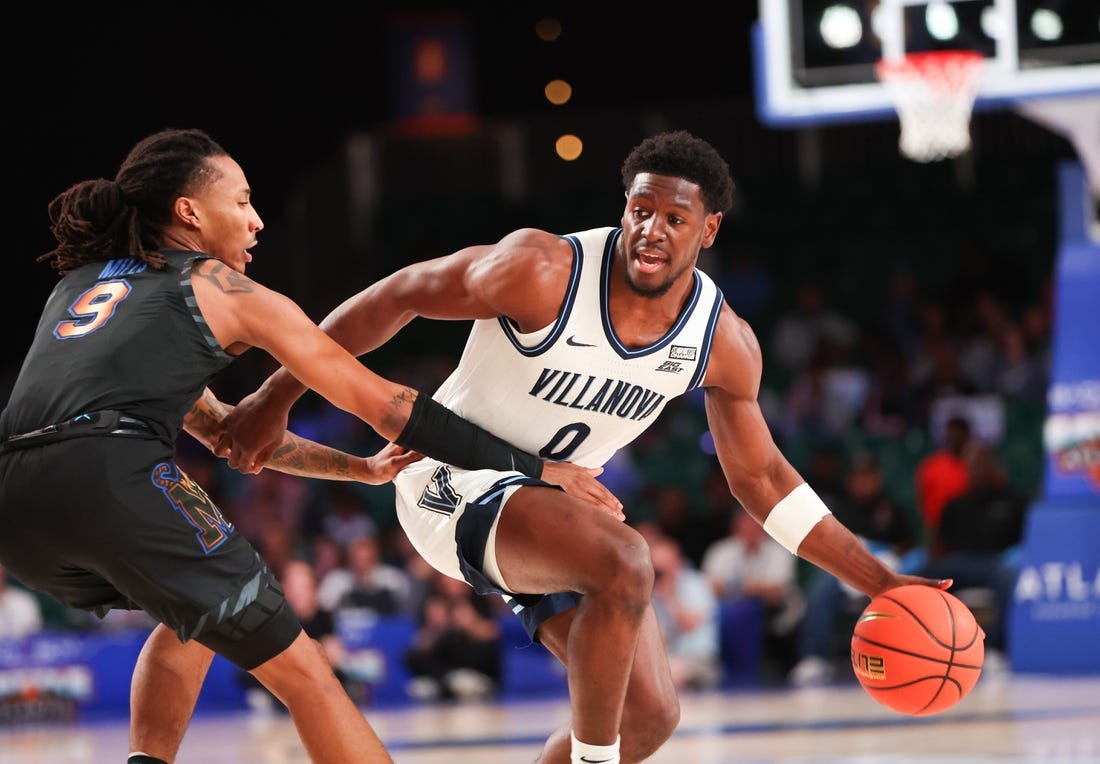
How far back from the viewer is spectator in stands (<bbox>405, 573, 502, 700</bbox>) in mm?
11703

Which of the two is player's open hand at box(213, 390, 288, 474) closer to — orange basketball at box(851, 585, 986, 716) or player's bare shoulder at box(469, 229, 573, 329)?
player's bare shoulder at box(469, 229, 573, 329)

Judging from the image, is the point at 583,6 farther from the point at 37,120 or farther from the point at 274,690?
the point at 274,690

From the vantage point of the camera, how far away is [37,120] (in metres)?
16.8

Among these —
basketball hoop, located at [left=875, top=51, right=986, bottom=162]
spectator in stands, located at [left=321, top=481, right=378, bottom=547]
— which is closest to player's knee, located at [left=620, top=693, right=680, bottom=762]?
basketball hoop, located at [left=875, top=51, right=986, bottom=162]

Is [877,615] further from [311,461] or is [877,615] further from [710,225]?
[311,461]

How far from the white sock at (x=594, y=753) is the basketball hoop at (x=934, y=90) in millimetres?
7152

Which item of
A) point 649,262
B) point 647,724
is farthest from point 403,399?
point 647,724

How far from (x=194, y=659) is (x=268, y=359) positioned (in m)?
14.4

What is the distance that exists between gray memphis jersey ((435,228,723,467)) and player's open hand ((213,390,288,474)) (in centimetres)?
64

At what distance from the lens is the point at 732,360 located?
16.9ft

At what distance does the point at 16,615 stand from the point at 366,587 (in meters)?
2.78

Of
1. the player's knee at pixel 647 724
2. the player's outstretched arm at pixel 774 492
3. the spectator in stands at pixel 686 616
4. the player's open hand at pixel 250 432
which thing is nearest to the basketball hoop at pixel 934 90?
the spectator in stands at pixel 686 616

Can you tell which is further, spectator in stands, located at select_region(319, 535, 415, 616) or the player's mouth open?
spectator in stands, located at select_region(319, 535, 415, 616)

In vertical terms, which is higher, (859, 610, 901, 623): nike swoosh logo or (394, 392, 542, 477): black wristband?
(394, 392, 542, 477): black wristband
